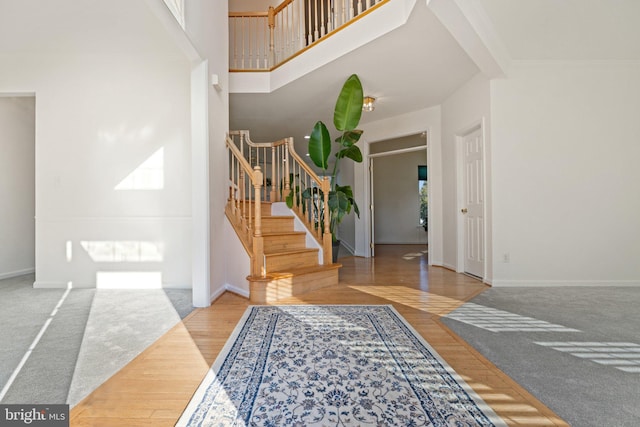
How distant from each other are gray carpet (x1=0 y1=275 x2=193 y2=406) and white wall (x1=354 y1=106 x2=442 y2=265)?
3600 millimetres

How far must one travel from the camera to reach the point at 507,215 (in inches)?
Result: 138

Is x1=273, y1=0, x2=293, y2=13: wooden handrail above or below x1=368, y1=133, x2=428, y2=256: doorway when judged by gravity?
above

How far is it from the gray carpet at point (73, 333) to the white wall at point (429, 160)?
3.60 meters

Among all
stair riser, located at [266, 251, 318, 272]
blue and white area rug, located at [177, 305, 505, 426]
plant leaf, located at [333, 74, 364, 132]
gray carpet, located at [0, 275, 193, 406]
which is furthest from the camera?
plant leaf, located at [333, 74, 364, 132]

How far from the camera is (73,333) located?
214 centimetres

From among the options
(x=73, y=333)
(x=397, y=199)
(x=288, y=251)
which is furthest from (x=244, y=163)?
(x=397, y=199)

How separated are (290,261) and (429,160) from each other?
3103 millimetres

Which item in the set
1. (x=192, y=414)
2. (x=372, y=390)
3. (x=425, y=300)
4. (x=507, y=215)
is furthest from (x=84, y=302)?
(x=507, y=215)

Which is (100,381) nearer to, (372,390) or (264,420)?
(264,420)

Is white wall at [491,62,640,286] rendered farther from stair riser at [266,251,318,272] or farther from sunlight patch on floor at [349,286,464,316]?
stair riser at [266,251,318,272]

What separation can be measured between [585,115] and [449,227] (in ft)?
6.87

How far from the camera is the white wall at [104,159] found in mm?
3562

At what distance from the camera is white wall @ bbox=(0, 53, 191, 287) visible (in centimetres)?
356

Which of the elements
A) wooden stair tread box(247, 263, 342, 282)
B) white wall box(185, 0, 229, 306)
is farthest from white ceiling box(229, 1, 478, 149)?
wooden stair tread box(247, 263, 342, 282)
